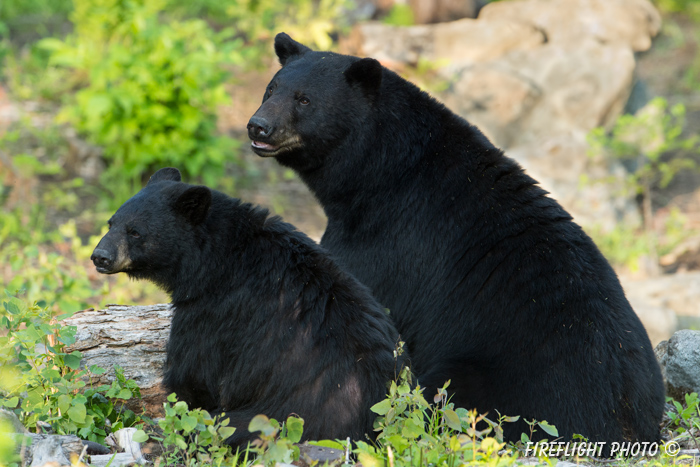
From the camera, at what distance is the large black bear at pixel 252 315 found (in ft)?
11.4

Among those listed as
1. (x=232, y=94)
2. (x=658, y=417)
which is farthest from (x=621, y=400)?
(x=232, y=94)

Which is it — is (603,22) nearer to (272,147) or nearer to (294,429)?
(272,147)

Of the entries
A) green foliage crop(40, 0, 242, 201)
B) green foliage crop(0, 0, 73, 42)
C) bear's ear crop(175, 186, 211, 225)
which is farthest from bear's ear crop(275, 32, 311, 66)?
green foliage crop(0, 0, 73, 42)

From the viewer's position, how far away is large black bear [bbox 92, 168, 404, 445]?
11.4 feet

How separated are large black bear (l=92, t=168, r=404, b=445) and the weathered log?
Answer: 26.7 inches

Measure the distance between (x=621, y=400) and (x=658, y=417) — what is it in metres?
0.34

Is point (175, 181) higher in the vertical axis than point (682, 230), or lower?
higher

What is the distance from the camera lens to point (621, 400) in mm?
3777

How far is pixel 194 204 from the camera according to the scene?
3691mm

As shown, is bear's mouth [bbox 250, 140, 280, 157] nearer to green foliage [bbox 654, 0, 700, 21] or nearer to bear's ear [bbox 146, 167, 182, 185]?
bear's ear [bbox 146, 167, 182, 185]

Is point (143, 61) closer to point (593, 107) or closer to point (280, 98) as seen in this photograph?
point (280, 98)

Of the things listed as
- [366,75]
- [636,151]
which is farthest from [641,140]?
[366,75]

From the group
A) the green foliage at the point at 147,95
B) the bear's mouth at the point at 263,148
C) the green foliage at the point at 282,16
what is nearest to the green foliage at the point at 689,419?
the bear's mouth at the point at 263,148

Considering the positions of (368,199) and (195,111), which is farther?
(195,111)
